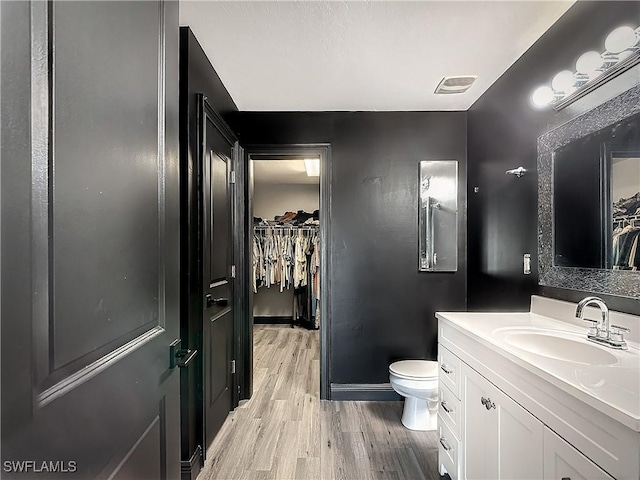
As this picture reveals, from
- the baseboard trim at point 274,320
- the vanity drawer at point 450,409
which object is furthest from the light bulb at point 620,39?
the baseboard trim at point 274,320

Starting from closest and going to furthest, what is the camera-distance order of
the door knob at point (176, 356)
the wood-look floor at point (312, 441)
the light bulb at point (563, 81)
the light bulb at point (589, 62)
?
1. the door knob at point (176, 356)
2. the light bulb at point (589, 62)
3. the light bulb at point (563, 81)
4. the wood-look floor at point (312, 441)

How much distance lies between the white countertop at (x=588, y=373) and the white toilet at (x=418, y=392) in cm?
92

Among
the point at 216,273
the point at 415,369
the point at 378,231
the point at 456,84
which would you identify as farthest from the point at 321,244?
the point at 456,84

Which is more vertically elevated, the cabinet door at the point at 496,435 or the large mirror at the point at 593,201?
the large mirror at the point at 593,201

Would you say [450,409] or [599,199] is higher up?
[599,199]

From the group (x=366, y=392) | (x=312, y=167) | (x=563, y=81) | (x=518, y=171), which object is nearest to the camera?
(x=563, y=81)

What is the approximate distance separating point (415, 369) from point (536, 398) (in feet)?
4.99

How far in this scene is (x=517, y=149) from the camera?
7.16ft

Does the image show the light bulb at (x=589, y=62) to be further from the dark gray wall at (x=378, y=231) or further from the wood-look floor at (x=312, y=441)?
the wood-look floor at (x=312, y=441)

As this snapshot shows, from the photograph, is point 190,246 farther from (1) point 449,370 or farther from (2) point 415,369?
(2) point 415,369

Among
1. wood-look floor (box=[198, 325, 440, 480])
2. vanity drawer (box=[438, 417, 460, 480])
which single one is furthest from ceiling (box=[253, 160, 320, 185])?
vanity drawer (box=[438, 417, 460, 480])

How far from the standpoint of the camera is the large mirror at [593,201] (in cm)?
Answer: 136

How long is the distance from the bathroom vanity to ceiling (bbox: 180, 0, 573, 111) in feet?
4.73

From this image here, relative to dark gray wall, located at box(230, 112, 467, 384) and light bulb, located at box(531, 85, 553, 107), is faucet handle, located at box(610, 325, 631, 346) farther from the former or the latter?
dark gray wall, located at box(230, 112, 467, 384)
